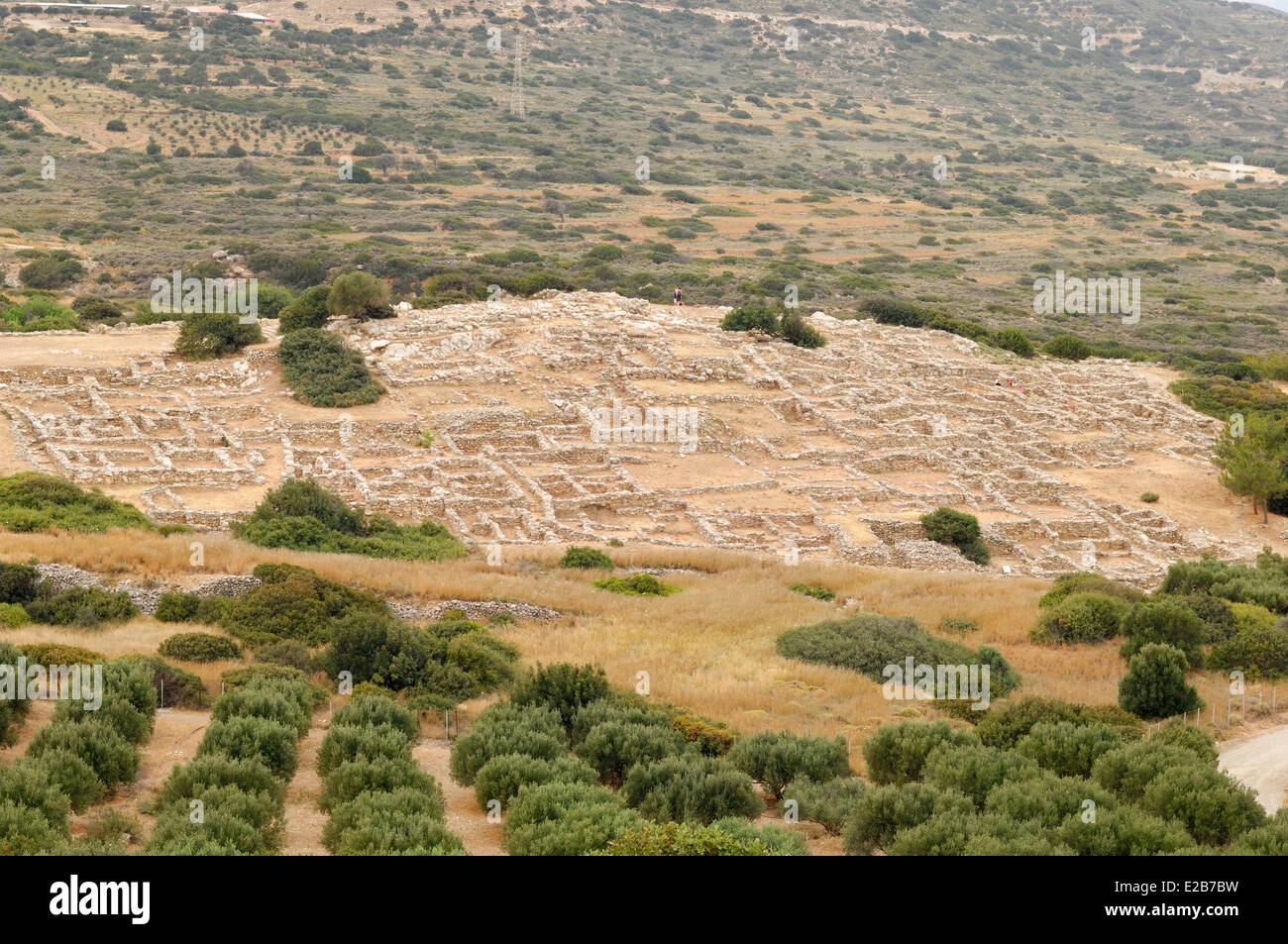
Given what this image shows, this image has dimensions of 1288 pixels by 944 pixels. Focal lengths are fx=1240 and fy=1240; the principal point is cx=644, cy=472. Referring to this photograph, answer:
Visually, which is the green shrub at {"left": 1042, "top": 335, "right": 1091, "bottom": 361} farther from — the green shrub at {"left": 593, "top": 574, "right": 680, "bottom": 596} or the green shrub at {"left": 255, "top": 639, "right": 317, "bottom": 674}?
the green shrub at {"left": 255, "top": 639, "right": 317, "bottom": 674}

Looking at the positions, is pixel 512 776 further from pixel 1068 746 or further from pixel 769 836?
pixel 1068 746

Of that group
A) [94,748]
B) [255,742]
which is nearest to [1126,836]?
[255,742]

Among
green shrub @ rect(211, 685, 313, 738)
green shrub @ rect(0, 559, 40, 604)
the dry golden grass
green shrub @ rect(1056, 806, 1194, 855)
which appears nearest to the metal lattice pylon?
the dry golden grass

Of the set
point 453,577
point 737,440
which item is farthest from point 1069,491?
point 453,577

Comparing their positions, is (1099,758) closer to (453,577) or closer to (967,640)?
(967,640)

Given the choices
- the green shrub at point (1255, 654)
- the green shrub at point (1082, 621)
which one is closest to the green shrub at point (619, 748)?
the green shrub at point (1082, 621)
